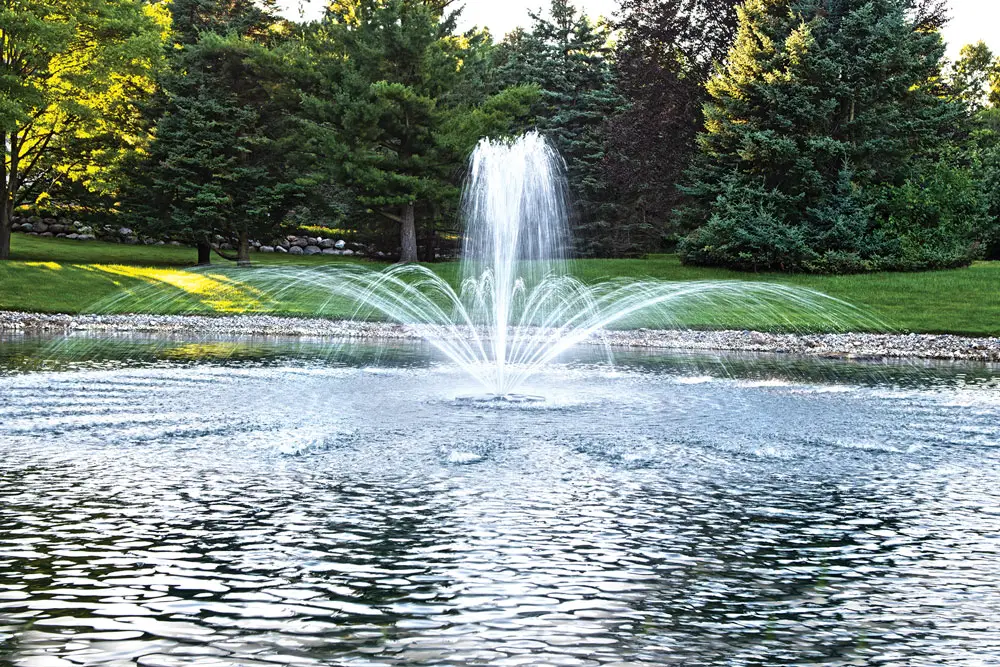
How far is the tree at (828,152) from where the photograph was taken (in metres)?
39.1

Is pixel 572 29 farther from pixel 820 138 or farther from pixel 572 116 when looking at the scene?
pixel 820 138

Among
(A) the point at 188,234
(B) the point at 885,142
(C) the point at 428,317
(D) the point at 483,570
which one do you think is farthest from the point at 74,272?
(D) the point at 483,570

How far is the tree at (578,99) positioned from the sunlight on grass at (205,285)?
21.1 m

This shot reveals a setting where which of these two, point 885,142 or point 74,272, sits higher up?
point 885,142

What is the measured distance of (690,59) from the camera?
47.4 meters

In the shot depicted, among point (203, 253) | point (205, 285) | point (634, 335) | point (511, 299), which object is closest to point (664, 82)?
point (511, 299)

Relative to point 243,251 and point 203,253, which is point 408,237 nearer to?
point 243,251

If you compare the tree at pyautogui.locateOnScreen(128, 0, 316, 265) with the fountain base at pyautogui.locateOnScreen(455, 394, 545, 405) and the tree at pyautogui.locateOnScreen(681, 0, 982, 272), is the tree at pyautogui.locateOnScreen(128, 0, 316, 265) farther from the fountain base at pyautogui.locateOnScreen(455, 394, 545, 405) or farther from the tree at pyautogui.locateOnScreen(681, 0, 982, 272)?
the fountain base at pyautogui.locateOnScreen(455, 394, 545, 405)

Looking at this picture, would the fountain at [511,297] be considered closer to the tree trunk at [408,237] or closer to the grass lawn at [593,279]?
the grass lawn at [593,279]

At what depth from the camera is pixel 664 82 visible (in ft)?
149

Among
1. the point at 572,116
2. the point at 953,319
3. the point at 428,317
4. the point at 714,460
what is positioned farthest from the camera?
the point at 572,116

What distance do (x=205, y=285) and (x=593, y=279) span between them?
1481cm

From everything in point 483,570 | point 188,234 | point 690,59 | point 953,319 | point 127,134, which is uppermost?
point 690,59

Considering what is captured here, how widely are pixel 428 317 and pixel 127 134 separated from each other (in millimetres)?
21564
